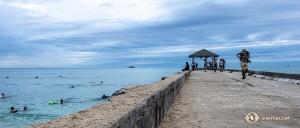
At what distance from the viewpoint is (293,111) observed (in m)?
6.07

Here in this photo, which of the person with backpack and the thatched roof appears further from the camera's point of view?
the thatched roof

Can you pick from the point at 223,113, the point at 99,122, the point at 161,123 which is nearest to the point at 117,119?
the point at 99,122

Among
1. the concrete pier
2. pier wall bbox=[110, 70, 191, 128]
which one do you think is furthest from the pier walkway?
pier wall bbox=[110, 70, 191, 128]

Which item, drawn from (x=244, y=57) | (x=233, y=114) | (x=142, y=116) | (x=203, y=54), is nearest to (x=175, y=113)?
(x=233, y=114)

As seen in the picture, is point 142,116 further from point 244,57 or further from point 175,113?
point 244,57

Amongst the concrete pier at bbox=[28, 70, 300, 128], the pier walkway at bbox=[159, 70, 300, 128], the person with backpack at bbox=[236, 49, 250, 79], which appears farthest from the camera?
the person with backpack at bbox=[236, 49, 250, 79]

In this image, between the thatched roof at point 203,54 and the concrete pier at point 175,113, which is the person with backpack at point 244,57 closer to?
the concrete pier at point 175,113

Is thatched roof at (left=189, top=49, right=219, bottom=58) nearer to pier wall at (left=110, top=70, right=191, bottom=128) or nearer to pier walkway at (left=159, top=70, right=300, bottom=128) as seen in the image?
pier walkway at (left=159, top=70, right=300, bottom=128)

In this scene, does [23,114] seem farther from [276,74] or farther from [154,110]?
[154,110]

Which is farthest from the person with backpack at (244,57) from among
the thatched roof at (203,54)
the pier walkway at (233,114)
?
the thatched roof at (203,54)

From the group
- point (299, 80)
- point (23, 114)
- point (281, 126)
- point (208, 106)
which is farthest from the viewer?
point (23, 114)

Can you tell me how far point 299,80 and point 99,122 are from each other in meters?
13.5

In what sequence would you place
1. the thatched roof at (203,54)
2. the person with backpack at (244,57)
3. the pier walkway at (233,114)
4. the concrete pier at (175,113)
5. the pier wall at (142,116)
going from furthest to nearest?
the thatched roof at (203,54), the person with backpack at (244,57), the pier walkway at (233,114), the concrete pier at (175,113), the pier wall at (142,116)

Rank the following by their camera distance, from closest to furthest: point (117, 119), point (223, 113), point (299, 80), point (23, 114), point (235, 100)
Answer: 1. point (117, 119)
2. point (223, 113)
3. point (235, 100)
4. point (299, 80)
5. point (23, 114)
